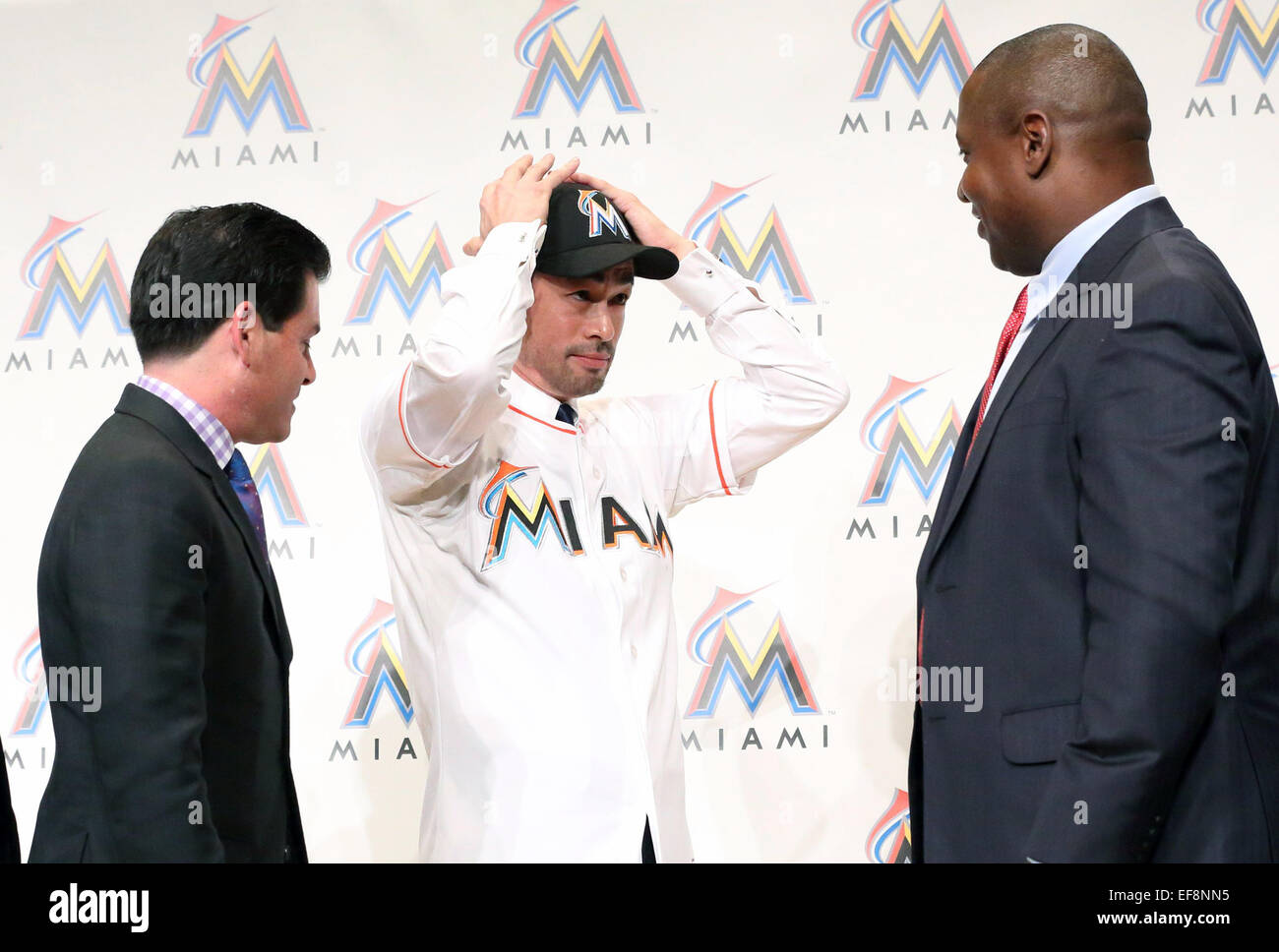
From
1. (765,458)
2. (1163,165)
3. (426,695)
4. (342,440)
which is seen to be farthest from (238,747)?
(1163,165)

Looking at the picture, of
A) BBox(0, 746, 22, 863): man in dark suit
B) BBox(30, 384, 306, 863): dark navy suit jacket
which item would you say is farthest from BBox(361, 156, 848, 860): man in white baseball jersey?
BBox(0, 746, 22, 863): man in dark suit

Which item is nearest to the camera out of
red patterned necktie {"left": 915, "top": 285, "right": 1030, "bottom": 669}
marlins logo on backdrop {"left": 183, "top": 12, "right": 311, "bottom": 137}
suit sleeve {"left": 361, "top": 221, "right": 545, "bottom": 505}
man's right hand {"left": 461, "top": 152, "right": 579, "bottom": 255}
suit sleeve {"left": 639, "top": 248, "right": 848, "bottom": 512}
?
red patterned necktie {"left": 915, "top": 285, "right": 1030, "bottom": 669}

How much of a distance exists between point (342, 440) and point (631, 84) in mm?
1058

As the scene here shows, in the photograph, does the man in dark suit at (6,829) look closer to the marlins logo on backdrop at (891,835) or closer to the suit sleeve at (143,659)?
the suit sleeve at (143,659)

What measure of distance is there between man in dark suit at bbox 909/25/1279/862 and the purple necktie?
88 cm

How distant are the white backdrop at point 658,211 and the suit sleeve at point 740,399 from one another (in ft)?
2.02

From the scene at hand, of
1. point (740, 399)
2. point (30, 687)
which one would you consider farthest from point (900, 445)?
point (30, 687)

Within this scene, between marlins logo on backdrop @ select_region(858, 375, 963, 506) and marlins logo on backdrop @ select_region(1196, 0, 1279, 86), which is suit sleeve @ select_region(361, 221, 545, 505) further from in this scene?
marlins logo on backdrop @ select_region(1196, 0, 1279, 86)

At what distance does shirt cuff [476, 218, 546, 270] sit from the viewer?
6.19 feet

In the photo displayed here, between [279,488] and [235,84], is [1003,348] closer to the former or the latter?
[279,488]

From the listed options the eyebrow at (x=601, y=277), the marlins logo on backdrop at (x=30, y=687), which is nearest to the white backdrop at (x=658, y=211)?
the marlins logo on backdrop at (x=30, y=687)

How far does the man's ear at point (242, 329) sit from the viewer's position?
1668 millimetres

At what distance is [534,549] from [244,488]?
0.43 metres
